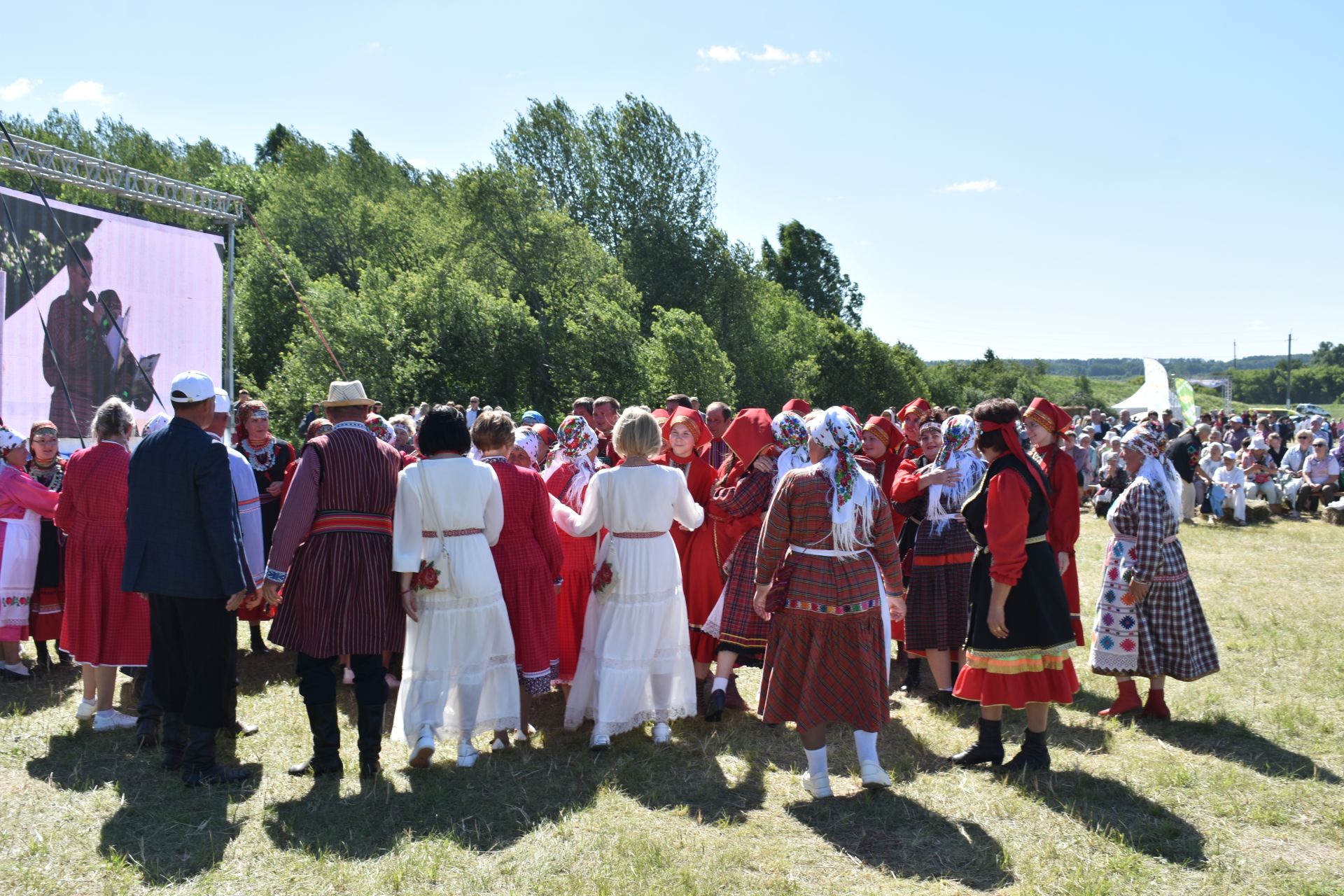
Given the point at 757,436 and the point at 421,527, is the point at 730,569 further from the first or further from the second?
the point at 421,527

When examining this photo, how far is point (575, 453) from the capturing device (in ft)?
18.9

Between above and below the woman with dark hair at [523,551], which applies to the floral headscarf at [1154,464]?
above

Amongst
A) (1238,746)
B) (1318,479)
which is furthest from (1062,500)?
(1318,479)

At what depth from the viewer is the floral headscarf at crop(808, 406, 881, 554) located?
429cm

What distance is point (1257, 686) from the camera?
253 inches

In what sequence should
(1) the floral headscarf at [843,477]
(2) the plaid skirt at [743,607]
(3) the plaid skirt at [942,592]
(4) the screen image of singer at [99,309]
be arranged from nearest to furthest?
(1) the floral headscarf at [843,477]
(2) the plaid skirt at [743,607]
(3) the plaid skirt at [942,592]
(4) the screen image of singer at [99,309]

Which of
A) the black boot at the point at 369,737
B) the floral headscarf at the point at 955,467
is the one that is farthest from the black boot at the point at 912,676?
the black boot at the point at 369,737

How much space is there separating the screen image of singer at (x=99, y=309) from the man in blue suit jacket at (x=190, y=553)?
738 cm

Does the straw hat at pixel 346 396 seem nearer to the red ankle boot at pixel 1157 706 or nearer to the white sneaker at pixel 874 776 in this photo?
the white sneaker at pixel 874 776

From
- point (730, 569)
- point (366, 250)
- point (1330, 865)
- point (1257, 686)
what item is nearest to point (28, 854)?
point (730, 569)

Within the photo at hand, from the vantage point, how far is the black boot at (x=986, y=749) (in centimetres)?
489

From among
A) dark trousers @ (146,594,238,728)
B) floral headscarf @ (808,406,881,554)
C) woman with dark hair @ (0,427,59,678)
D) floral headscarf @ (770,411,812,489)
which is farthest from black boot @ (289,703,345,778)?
woman with dark hair @ (0,427,59,678)

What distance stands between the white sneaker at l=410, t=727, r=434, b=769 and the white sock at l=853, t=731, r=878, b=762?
2088mm

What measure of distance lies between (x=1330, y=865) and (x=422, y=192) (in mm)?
37248
